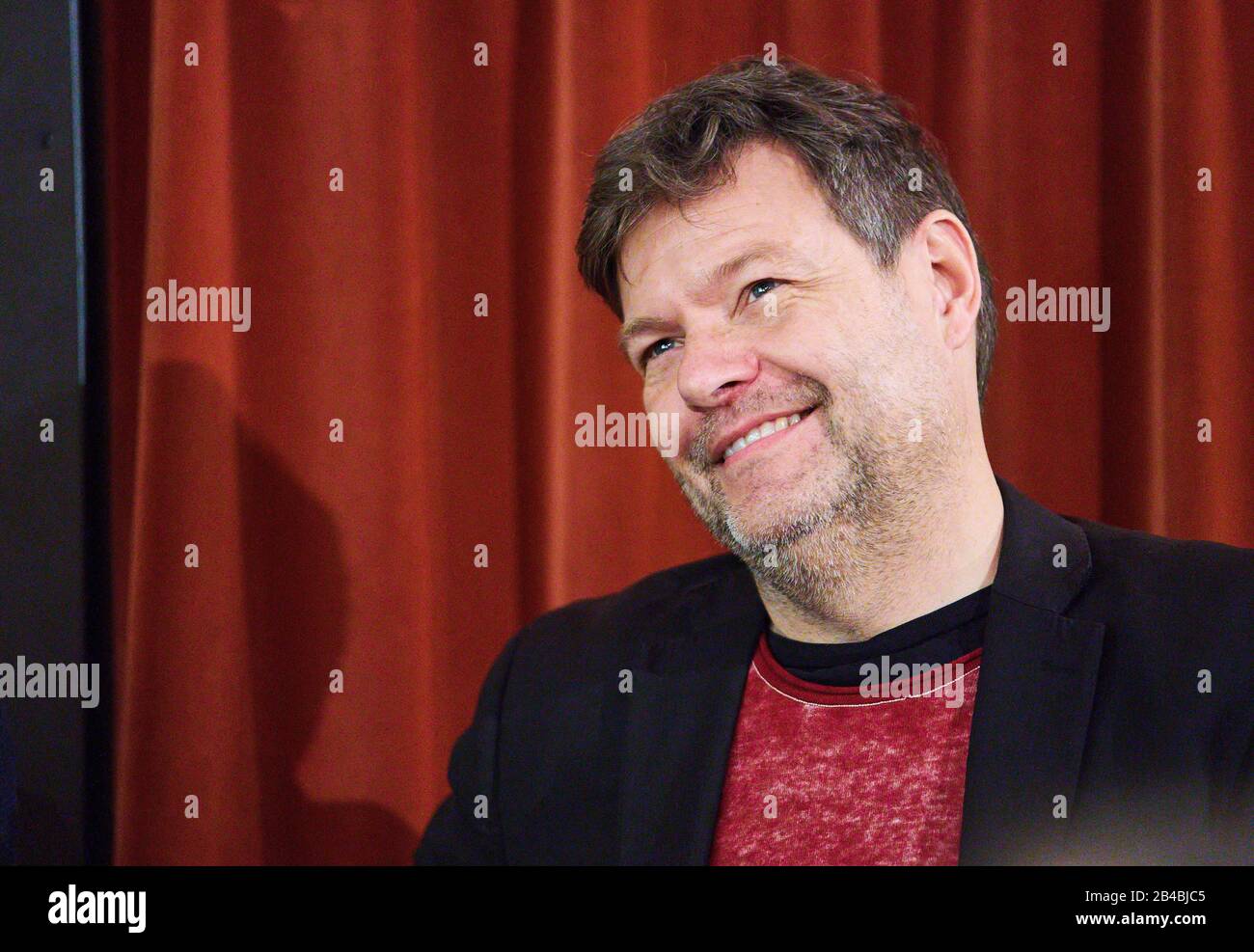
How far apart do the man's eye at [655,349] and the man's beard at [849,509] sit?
5.4 inches

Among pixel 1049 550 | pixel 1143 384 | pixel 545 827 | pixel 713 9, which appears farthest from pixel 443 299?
pixel 1143 384

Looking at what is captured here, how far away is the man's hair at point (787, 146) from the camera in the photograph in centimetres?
113

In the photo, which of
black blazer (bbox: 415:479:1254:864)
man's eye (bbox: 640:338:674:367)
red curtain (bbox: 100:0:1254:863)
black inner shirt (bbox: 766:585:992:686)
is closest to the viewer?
black blazer (bbox: 415:479:1254:864)

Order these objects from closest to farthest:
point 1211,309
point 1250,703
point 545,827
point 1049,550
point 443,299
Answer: point 1250,703
point 1049,550
point 545,827
point 1211,309
point 443,299

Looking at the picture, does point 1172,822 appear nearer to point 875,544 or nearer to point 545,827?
Result: point 875,544

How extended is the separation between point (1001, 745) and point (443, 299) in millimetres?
1023

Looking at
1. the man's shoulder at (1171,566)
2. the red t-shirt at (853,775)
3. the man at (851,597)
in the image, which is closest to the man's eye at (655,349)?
the man at (851,597)

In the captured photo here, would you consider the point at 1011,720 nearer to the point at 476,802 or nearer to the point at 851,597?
the point at 851,597

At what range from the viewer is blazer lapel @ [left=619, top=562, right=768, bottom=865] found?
111 cm

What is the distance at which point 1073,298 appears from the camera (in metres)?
1.49

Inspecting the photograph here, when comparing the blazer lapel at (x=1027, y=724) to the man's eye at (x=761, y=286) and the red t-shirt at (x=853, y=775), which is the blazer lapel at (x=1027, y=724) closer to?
the red t-shirt at (x=853, y=775)

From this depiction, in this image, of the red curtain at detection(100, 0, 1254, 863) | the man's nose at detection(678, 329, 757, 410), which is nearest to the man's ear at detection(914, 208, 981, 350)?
the man's nose at detection(678, 329, 757, 410)

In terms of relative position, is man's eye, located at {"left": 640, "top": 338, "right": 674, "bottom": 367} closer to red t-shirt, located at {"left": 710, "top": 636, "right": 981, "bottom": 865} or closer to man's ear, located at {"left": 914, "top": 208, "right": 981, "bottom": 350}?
man's ear, located at {"left": 914, "top": 208, "right": 981, "bottom": 350}

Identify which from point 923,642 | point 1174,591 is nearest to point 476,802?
point 923,642
